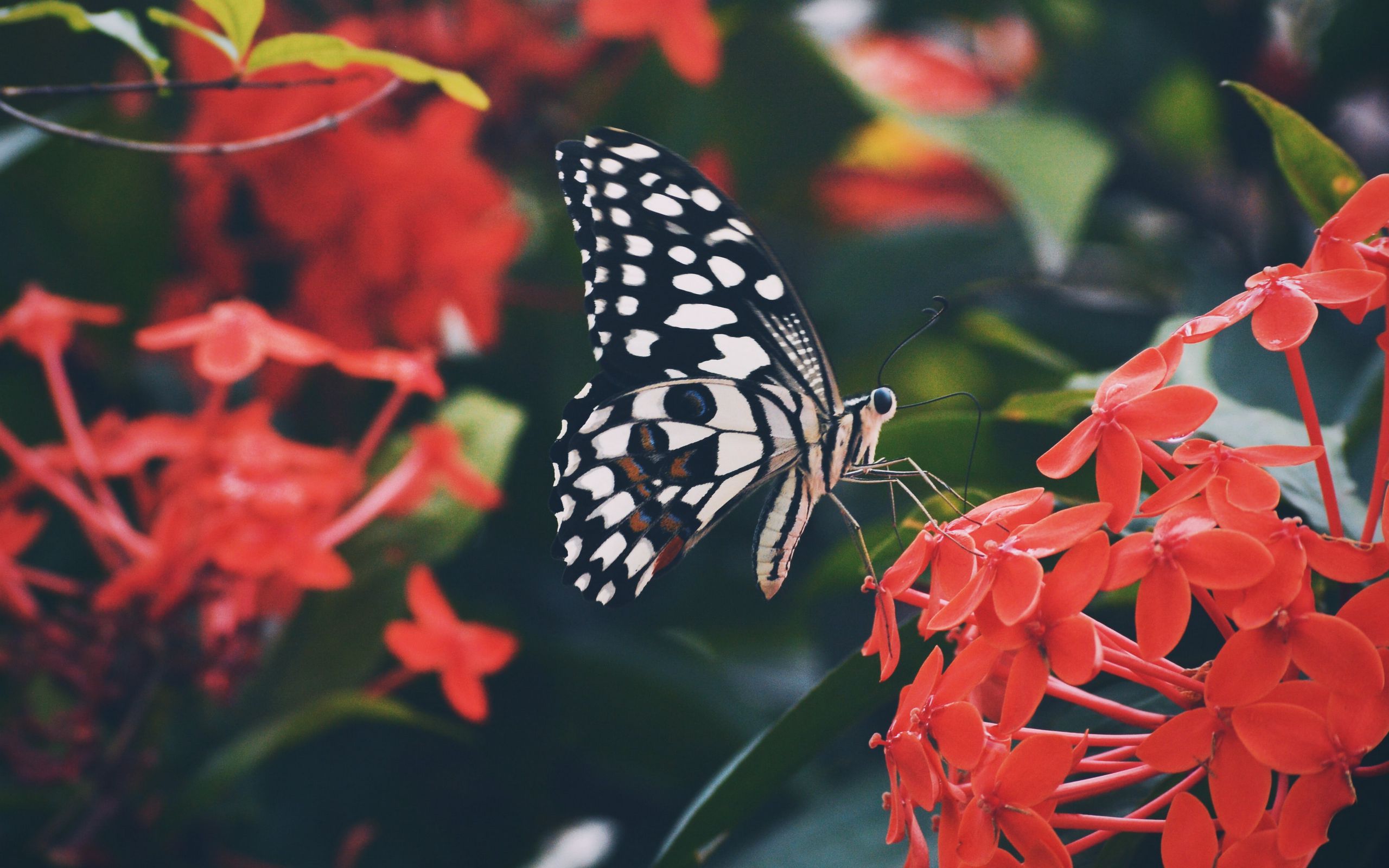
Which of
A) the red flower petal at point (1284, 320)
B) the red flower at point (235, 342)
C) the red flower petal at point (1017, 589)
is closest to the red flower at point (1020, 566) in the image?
the red flower petal at point (1017, 589)

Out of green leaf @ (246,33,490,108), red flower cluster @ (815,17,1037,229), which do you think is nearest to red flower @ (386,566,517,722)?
green leaf @ (246,33,490,108)

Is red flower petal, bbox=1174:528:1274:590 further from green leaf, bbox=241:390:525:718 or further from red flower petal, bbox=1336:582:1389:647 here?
green leaf, bbox=241:390:525:718

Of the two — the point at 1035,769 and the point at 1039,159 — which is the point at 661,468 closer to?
the point at 1035,769

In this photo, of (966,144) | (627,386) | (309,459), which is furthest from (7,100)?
(966,144)

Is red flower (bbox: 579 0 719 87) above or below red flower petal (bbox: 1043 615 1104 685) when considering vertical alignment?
above

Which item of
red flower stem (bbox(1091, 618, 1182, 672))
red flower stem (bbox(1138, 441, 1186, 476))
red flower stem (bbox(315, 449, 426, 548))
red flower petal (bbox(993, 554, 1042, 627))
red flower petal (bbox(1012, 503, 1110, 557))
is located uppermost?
red flower petal (bbox(1012, 503, 1110, 557))

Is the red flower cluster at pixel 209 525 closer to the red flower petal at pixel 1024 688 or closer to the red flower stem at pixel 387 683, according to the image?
the red flower stem at pixel 387 683

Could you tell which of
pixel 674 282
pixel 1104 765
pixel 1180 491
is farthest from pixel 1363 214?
pixel 674 282
